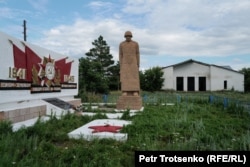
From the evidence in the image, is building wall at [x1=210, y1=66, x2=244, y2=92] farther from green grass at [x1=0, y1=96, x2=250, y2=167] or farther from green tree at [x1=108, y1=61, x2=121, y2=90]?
green grass at [x1=0, y1=96, x2=250, y2=167]

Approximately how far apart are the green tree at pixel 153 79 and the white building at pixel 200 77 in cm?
156

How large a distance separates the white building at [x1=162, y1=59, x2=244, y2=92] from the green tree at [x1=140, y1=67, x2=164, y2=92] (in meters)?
1.56

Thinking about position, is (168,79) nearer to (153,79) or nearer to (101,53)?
(153,79)

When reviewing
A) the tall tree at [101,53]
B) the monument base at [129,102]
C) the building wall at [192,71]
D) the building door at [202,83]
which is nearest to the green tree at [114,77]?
the tall tree at [101,53]

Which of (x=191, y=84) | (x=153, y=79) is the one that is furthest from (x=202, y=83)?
(x=153, y=79)

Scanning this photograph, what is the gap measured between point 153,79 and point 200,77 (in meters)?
6.47

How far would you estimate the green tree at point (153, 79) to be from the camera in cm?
3362

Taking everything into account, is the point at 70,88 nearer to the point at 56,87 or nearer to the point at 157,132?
the point at 56,87

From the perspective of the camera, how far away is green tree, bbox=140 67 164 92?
1324 inches

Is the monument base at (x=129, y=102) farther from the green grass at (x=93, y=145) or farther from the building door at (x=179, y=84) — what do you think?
the building door at (x=179, y=84)

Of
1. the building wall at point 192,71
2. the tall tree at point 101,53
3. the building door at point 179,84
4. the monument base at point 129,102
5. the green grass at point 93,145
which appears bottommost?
the green grass at point 93,145

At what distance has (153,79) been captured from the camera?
1330 inches

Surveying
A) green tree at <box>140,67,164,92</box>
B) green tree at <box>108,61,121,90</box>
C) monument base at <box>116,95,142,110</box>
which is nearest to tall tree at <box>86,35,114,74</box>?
green tree at <box>108,61,121,90</box>

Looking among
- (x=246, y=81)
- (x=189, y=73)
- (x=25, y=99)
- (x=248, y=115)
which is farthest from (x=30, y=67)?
(x=246, y=81)
